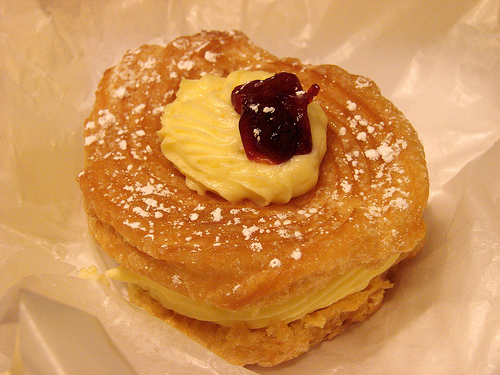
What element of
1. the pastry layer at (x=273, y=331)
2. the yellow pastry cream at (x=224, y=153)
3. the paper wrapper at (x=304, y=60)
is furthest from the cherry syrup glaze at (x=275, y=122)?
the paper wrapper at (x=304, y=60)

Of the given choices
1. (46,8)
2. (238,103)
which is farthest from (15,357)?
(46,8)

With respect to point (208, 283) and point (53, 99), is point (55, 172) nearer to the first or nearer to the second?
point (53, 99)

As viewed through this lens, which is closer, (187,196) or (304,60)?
(187,196)

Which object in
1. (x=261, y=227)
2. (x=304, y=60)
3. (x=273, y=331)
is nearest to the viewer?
(x=261, y=227)

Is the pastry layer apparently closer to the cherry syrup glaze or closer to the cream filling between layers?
the cream filling between layers

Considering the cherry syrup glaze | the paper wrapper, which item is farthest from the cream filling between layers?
the cherry syrup glaze

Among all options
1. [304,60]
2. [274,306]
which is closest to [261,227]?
[274,306]

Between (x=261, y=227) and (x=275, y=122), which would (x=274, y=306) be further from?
(x=275, y=122)
